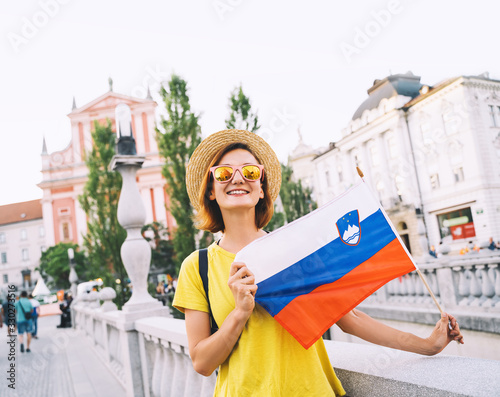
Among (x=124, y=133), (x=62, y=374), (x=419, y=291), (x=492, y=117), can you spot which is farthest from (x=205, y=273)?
(x=492, y=117)

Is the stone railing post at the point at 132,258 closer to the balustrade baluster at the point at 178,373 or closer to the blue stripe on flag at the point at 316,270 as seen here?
the balustrade baluster at the point at 178,373

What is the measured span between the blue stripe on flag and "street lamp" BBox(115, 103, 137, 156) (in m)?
4.04

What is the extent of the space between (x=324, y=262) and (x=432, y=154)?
3484cm

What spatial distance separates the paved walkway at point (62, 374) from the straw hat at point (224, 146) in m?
4.67

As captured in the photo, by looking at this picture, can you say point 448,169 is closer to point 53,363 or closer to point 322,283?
point 53,363

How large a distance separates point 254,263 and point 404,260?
1.94 feet

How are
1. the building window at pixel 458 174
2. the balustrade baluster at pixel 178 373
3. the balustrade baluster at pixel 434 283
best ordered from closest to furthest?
the balustrade baluster at pixel 178 373 → the balustrade baluster at pixel 434 283 → the building window at pixel 458 174

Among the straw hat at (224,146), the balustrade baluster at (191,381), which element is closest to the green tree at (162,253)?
the balustrade baluster at (191,381)

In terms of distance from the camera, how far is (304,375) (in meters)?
1.54

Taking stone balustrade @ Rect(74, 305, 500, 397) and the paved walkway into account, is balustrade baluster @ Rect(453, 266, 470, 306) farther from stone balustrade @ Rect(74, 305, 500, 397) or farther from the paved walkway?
stone balustrade @ Rect(74, 305, 500, 397)

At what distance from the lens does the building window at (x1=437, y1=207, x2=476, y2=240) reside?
30.0 m

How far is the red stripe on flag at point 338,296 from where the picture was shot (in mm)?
1541

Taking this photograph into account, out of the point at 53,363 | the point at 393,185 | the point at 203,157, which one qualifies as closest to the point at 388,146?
the point at 393,185

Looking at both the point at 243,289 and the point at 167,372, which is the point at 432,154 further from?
the point at 243,289
